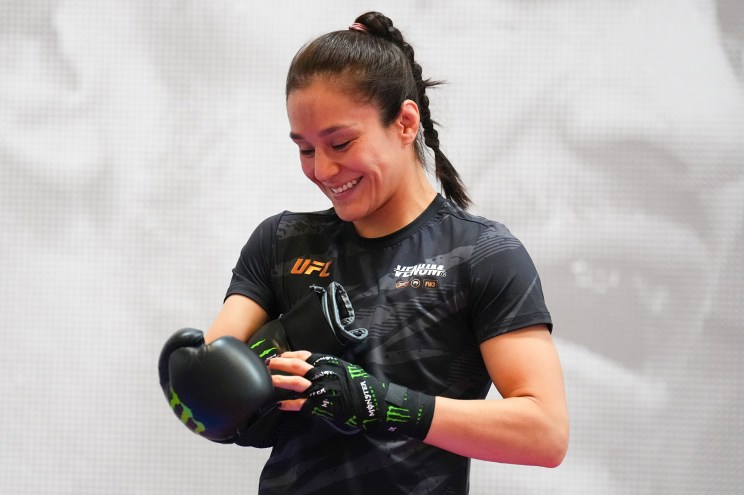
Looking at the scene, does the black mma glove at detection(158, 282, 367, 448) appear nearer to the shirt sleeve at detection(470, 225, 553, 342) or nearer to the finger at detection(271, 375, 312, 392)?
the finger at detection(271, 375, 312, 392)

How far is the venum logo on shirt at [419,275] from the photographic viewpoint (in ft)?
4.20

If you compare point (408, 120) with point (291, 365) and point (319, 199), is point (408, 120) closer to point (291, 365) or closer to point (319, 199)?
point (291, 365)

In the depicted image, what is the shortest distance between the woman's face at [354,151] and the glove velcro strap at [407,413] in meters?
0.28

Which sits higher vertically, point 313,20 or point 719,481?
point 313,20

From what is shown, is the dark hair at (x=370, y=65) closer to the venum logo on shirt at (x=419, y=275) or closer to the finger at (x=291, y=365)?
the venum logo on shirt at (x=419, y=275)

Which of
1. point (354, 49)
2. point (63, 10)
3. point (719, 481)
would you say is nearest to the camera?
point (354, 49)

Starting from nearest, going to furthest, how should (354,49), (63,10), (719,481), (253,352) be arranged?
(253,352) → (354,49) → (719,481) → (63,10)

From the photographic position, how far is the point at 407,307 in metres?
1.28

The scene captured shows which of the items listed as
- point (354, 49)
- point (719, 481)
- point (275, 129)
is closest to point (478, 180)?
point (275, 129)

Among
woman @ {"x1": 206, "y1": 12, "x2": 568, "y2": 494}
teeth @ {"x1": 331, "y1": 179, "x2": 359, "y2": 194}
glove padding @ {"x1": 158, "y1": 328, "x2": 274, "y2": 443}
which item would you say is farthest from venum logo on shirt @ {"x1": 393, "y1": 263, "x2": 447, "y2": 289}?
glove padding @ {"x1": 158, "y1": 328, "x2": 274, "y2": 443}

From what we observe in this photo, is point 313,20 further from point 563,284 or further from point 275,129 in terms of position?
point 563,284

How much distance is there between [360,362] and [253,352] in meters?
0.16

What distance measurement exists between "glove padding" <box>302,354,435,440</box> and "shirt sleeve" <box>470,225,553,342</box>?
5.4 inches

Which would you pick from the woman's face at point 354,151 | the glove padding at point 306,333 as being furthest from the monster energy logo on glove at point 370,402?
the woman's face at point 354,151
